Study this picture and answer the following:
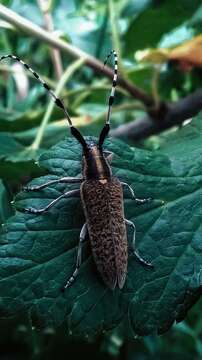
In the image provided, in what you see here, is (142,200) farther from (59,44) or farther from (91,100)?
(91,100)

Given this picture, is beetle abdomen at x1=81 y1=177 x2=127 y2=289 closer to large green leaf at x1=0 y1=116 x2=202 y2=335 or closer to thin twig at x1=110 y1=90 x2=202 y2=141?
large green leaf at x1=0 y1=116 x2=202 y2=335

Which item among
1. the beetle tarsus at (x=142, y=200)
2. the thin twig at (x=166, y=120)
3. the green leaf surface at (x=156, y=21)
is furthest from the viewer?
the green leaf surface at (x=156, y=21)

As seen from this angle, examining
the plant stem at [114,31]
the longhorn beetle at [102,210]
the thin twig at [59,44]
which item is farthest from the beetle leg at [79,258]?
the plant stem at [114,31]

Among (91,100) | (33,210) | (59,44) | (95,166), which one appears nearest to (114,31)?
(59,44)

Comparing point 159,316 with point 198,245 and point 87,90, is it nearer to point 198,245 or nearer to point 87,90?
point 198,245

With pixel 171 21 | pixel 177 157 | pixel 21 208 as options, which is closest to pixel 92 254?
pixel 21 208

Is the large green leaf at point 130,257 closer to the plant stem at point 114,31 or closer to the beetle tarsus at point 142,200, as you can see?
the beetle tarsus at point 142,200
